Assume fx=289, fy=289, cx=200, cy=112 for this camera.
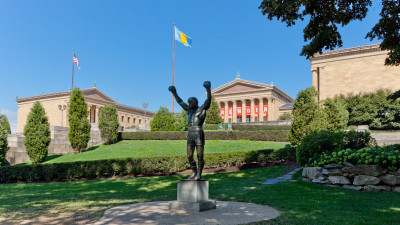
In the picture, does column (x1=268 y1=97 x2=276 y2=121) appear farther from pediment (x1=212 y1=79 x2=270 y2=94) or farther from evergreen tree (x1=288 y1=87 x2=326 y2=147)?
evergreen tree (x1=288 y1=87 x2=326 y2=147)

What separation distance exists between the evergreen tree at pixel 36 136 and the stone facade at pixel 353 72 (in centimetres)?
3999

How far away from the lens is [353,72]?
50.0 meters

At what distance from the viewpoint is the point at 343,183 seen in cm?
1027

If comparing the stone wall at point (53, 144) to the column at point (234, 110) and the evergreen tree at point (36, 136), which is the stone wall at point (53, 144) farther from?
the column at point (234, 110)

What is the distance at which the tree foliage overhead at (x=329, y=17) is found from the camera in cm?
1017

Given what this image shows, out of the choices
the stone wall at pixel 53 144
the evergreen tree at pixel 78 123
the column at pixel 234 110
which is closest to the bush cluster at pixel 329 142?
the evergreen tree at pixel 78 123

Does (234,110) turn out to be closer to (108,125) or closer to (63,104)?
(63,104)

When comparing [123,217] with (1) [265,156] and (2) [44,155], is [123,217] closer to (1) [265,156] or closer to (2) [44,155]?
(1) [265,156]

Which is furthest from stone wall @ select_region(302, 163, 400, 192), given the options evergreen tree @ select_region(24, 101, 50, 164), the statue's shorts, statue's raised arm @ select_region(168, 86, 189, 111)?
evergreen tree @ select_region(24, 101, 50, 164)

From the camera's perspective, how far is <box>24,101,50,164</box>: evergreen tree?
2547 centimetres

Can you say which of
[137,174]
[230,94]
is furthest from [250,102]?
[137,174]

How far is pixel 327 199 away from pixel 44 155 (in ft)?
82.6

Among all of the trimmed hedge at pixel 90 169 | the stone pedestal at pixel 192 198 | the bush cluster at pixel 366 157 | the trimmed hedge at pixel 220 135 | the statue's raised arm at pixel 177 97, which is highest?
the statue's raised arm at pixel 177 97

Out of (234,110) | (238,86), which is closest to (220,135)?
(234,110)
